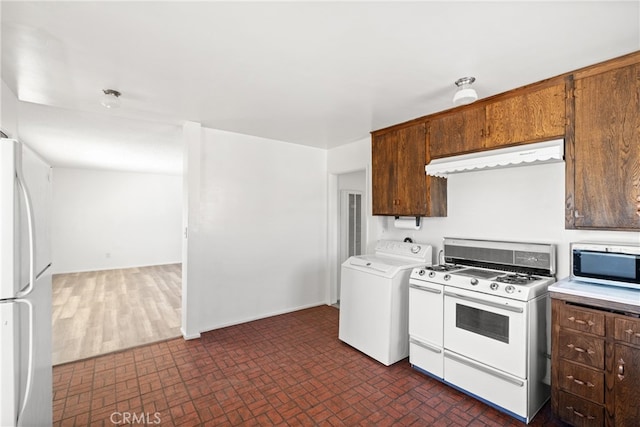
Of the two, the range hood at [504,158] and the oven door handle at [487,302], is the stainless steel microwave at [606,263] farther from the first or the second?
the range hood at [504,158]

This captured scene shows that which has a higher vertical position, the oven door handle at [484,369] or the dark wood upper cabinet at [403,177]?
the dark wood upper cabinet at [403,177]

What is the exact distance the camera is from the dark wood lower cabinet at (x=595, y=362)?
5.57ft

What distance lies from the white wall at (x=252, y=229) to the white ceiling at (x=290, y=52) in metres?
0.80

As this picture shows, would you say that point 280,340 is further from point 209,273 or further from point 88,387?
point 88,387

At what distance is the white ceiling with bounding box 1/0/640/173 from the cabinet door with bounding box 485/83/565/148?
5.7 inches

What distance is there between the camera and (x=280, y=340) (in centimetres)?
337

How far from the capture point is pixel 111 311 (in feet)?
14.2

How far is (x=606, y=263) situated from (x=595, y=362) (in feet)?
2.11

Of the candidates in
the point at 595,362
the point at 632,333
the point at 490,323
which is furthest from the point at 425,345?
the point at 632,333

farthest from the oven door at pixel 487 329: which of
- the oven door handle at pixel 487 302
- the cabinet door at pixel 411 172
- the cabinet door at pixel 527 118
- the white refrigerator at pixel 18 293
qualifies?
the white refrigerator at pixel 18 293

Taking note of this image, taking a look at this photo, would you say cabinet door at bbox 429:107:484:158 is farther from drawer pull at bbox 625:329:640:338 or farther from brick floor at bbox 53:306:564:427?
brick floor at bbox 53:306:564:427

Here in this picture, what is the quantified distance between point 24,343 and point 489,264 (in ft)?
10.6

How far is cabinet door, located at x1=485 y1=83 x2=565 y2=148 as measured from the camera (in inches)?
85.2

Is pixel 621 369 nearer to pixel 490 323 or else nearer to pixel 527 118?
pixel 490 323
